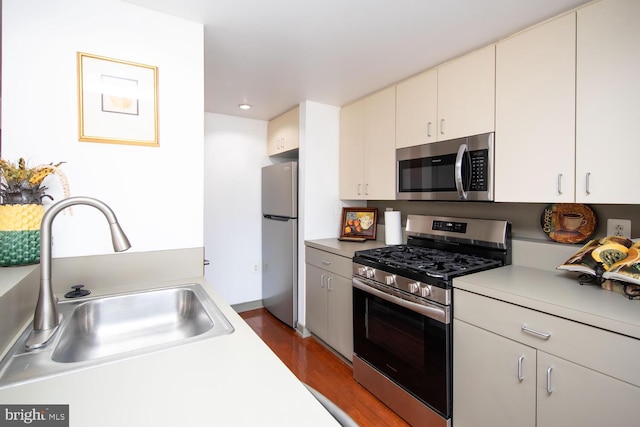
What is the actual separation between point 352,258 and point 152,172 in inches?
55.7

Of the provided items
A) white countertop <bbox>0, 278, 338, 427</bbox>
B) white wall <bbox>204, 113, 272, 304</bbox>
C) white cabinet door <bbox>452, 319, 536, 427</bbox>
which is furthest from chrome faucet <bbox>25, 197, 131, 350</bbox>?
white wall <bbox>204, 113, 272, 304</bbox>

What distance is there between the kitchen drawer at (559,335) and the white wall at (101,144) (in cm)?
148

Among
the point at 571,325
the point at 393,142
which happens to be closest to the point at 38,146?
the point at 393,142

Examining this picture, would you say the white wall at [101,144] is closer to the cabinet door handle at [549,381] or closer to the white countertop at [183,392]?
the white countertop at [183,392]

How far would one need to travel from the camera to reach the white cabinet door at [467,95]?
178 centimetres

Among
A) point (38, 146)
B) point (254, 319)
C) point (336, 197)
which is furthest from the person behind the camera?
point (254, 319)

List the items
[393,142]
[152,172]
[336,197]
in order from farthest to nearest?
[336,197], [393,142], [152,172]

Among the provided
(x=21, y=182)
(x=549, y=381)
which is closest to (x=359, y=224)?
(x=549, y=381)

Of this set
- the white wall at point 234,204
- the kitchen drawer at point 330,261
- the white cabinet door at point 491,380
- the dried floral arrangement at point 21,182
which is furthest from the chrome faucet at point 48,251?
the white wall at point 234,204

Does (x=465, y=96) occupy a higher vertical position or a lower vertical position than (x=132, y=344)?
higher

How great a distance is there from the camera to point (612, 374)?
1075 mm

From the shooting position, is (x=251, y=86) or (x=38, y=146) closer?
(x=38, y=146)

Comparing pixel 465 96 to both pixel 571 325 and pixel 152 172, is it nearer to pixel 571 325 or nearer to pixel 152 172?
pixel 571 325

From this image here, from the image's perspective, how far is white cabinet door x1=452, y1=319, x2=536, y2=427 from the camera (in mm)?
1309
